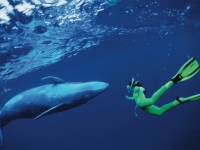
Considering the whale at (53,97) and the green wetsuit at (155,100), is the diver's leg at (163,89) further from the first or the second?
the whale at (53,97)

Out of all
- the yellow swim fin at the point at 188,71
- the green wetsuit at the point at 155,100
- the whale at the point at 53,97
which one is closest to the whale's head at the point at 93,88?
the whale at the point at 53,97

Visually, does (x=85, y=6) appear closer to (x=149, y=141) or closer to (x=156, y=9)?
(x=156, y=9)

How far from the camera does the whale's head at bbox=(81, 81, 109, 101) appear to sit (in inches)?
218

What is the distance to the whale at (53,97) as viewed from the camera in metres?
5.70

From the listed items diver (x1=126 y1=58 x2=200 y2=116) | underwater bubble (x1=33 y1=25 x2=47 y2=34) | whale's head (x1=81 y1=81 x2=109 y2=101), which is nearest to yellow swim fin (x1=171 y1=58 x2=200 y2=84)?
diver (x1=126 y1=58 x2=200 y2=116)

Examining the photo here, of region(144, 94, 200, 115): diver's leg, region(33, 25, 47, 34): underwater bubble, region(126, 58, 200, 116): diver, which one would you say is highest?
region(33, 25, 47, 34): underwater bubble

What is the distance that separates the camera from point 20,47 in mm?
16781

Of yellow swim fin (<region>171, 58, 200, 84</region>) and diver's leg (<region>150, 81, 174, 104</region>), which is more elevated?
yellow swim fin (<region>171, 58, 200, 84</region>)

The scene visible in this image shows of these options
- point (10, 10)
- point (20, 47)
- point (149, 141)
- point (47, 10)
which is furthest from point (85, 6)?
point (149, 141)

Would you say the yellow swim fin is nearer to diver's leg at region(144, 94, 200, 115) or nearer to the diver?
the diver

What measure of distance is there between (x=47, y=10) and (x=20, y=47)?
6.31 m

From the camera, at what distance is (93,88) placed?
5.61 meters

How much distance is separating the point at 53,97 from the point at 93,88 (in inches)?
56.8

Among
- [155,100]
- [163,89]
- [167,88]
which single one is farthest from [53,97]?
[167,88]
